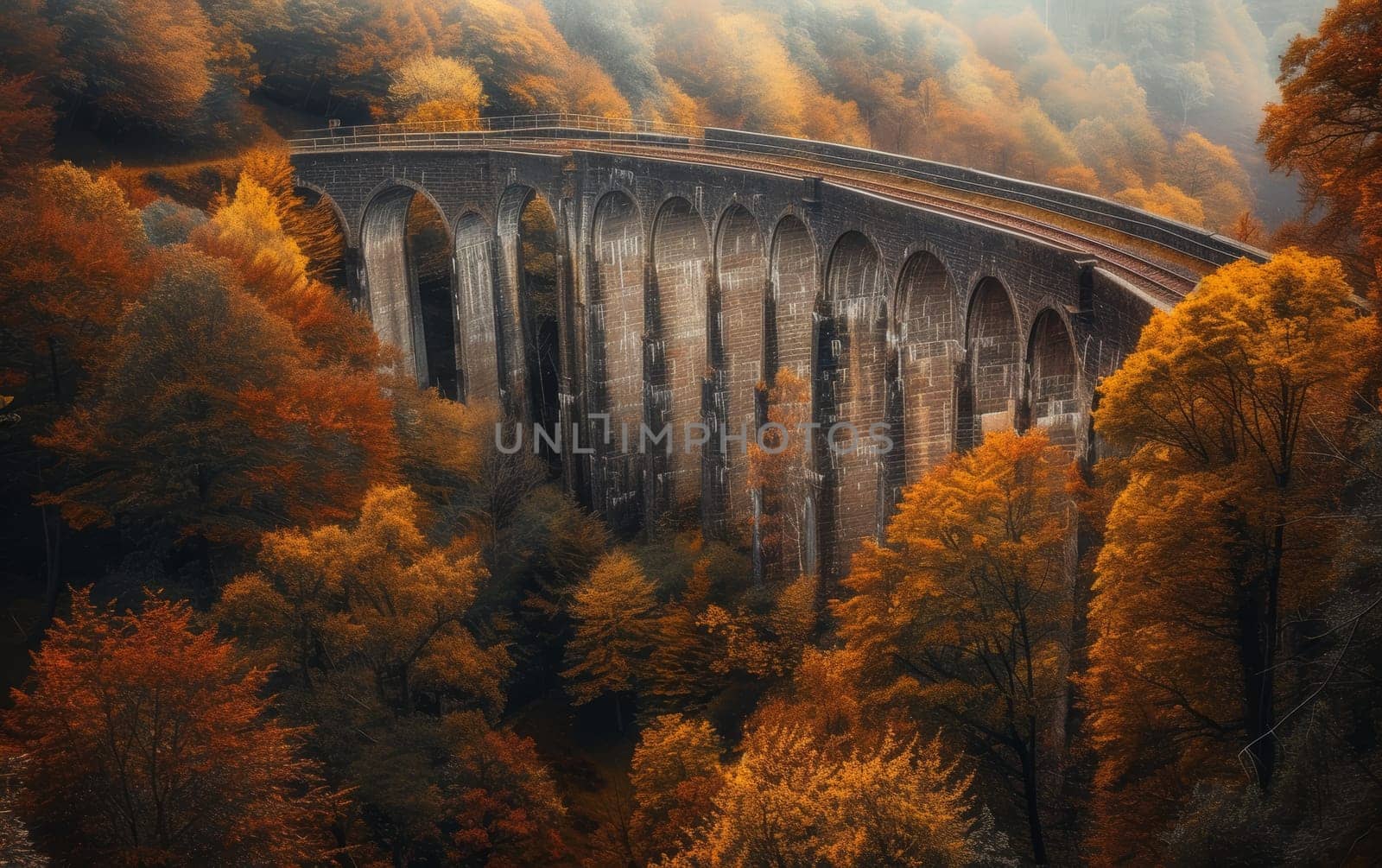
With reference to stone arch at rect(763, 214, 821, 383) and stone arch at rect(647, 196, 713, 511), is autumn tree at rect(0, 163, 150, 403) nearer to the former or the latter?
stone arch at rect(647, 196, 713, 511)

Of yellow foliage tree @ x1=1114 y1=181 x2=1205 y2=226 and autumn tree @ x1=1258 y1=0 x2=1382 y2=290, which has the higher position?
yellow foliage tree @ x1=1114 y1=181 x2=1205 y2=226

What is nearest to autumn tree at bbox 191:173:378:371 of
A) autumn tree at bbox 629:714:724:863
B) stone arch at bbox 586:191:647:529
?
stone arch at bbox 586:191:647:529

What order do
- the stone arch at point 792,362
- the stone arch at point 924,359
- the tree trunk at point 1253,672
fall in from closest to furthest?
the tree trunk at point 1253,672
the stone arch at point 924,359
the stone arch at point 792,362

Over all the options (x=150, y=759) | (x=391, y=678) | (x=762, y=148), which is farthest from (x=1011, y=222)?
(x=150, y=759)

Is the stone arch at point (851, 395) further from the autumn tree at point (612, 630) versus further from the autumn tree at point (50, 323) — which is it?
the autumn tree at point (50, 323)

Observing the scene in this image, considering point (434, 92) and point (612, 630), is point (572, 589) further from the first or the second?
point (434, 92)

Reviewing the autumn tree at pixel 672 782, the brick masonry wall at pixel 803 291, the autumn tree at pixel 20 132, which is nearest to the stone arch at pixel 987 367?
the brick masonry wall at pixel 803 291

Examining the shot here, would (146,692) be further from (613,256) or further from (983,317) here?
(613,256)
